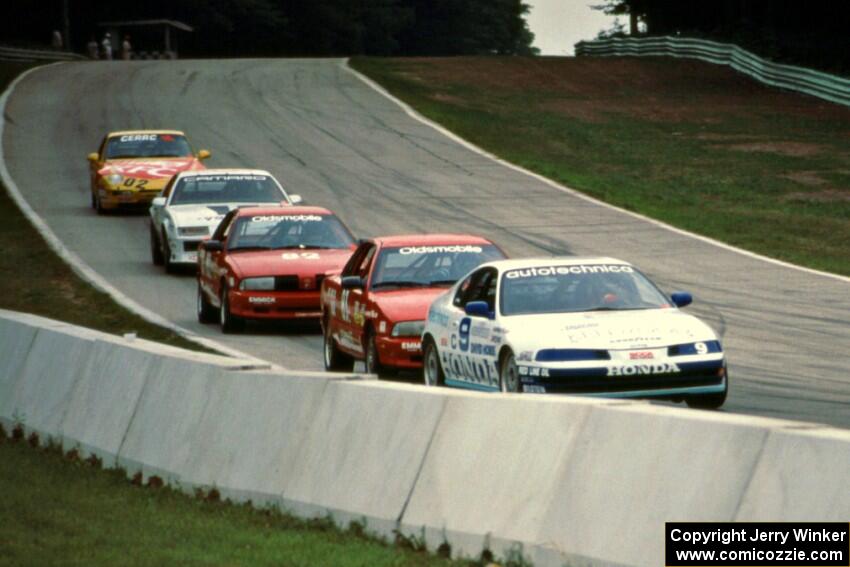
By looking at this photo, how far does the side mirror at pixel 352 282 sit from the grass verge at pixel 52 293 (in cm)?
242

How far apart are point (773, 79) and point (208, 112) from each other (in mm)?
Result: 19258

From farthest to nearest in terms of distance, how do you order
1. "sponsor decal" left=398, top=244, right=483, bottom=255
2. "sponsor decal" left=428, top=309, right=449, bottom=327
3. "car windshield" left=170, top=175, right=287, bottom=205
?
"car windshield" left=170, top=175, right=287, bottom=205 < "sponsor decal" left=398, top=244, right=483, bottom=255 < "sponsor decal" left=428, top=309, right=449, bottom=327

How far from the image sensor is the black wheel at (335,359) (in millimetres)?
16703

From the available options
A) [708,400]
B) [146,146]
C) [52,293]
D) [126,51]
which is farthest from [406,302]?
[126,51]

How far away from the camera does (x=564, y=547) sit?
693 centimetres

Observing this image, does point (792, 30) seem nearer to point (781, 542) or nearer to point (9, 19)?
point (9, 19)

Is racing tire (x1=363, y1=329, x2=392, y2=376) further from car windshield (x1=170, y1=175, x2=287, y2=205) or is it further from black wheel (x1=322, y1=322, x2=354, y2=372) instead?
car windshield (x1=170, y1=175, x2=287, y2=205)

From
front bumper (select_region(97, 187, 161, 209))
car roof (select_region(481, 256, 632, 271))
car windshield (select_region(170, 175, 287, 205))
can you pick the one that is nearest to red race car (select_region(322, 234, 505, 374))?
car roof (select_region(481, 256, 632, 271))

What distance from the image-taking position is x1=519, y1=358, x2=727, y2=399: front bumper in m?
12.6

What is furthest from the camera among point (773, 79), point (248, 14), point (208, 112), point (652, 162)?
point (248, 14)

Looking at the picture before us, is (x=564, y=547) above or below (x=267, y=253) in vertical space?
above

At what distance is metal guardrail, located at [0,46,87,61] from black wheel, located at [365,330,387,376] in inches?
2175

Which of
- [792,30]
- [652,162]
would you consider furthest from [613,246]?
[792,30]

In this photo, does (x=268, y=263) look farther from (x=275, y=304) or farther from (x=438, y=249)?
(x=438, y=249)
